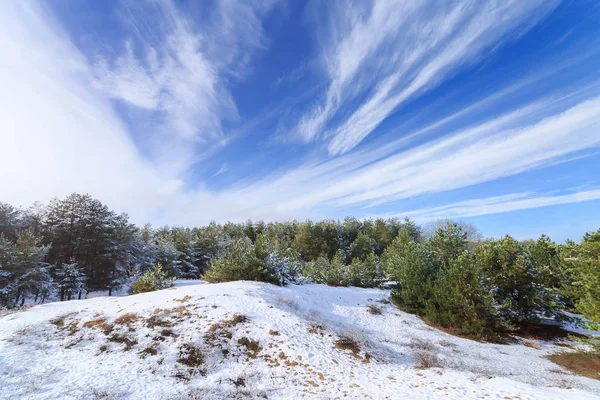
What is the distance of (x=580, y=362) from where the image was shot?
38.0 ft

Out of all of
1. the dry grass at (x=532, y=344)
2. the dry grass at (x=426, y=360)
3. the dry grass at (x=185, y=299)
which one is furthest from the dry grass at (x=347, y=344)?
the dry grass at (x=532, y=344)

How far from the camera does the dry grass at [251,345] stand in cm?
972

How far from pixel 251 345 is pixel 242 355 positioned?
583 mm

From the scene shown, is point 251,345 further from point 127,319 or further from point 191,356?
point 127,319

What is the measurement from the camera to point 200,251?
44438mm

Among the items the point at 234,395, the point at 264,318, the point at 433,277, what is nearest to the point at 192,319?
the point at 264,318

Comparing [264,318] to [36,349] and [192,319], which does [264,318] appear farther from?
[36,349]

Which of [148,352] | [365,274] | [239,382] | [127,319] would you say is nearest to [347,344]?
[239,382]

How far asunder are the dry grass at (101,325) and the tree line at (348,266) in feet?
25.9

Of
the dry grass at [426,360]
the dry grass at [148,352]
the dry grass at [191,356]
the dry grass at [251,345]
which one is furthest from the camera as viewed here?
the dry grass at [426,360]

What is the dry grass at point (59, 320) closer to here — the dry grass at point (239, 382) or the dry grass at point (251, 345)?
the dry grass at point (251, 345)

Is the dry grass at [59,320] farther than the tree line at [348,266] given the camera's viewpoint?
No

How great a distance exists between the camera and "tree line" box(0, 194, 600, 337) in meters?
14.3

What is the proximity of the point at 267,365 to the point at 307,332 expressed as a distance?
2.74 m
